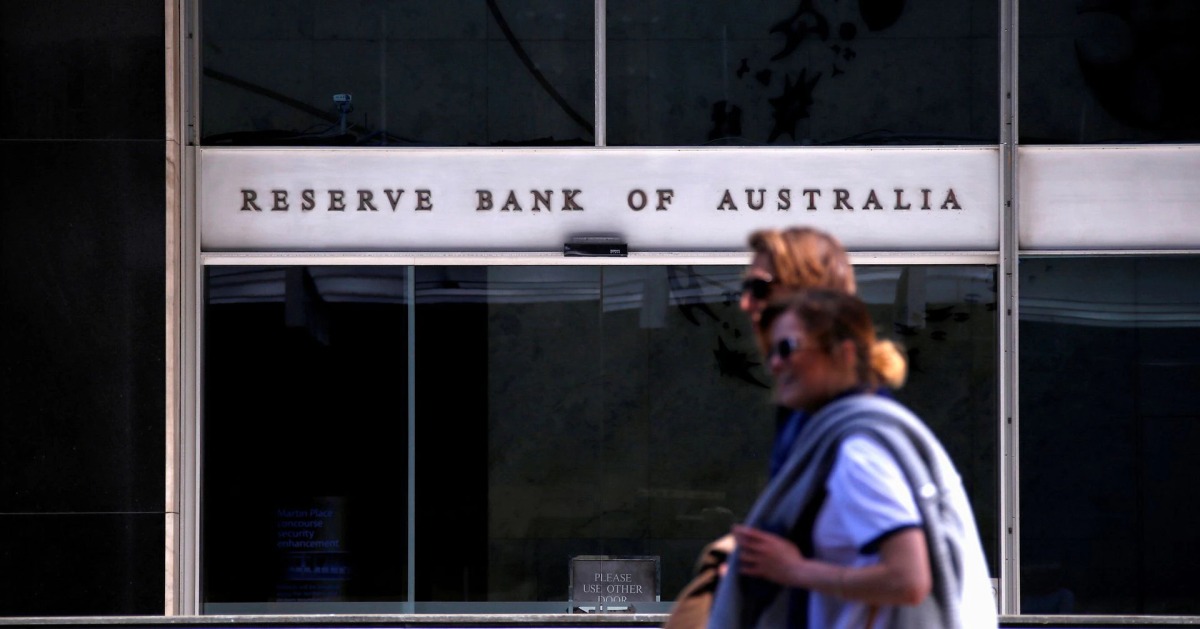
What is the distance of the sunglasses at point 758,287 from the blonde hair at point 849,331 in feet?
0.91

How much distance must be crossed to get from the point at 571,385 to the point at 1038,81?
3.26m

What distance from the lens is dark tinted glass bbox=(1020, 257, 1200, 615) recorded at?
834cm

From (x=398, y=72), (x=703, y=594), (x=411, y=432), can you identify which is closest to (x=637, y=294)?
(x=411, y=432)

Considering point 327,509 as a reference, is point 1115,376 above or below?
above

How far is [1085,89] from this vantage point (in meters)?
8.41

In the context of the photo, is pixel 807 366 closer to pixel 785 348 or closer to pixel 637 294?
pixel 785 348

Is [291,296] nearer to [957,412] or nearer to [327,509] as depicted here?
[327,509]

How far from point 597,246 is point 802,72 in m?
1.59

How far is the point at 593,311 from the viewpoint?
8.40 metres

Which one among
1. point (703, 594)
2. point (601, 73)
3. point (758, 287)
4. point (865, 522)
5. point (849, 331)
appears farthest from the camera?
point (601, 73)

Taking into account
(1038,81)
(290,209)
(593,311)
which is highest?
(1038,81)

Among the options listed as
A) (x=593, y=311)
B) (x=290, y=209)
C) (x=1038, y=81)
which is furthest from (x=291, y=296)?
(x=1038, y=81)
